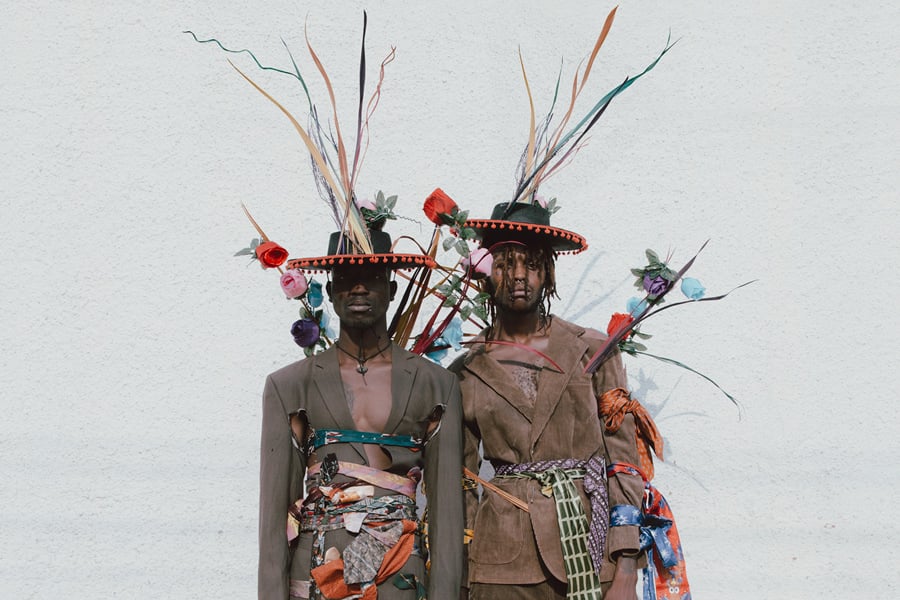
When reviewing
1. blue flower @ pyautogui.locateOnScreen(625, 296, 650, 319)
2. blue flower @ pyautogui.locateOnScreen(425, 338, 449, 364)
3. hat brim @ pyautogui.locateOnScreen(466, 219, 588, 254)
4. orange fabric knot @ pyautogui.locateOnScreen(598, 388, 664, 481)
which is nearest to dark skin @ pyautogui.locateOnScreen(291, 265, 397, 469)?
hat brim @ pyautogui.locateOnScreen(466, 219, 588, 254)

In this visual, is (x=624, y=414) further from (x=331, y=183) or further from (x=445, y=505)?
(x=331, y=183)

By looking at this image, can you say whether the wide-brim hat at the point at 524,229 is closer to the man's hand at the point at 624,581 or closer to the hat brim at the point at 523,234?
the hat brim at the point at 523,234

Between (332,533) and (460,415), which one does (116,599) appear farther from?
(460,415)

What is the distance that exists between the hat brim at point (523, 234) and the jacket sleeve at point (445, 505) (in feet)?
2.25

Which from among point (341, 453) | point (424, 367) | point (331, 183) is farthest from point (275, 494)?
point (331, 183)

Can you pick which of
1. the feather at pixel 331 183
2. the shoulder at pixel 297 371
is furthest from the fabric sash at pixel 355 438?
the feather at pixel 331 183

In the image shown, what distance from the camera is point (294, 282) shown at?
13.1ft

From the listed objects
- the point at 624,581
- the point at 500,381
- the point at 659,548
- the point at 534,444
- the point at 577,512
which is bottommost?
the point at 624,581

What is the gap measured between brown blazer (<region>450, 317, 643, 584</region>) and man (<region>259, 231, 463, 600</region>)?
0.23 meters

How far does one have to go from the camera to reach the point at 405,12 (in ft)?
17.4

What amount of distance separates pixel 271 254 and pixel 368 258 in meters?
0.49

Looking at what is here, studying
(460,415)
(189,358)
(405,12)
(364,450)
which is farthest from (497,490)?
(405,12)

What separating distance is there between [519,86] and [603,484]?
2236 mm

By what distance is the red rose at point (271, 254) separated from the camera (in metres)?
3.96
